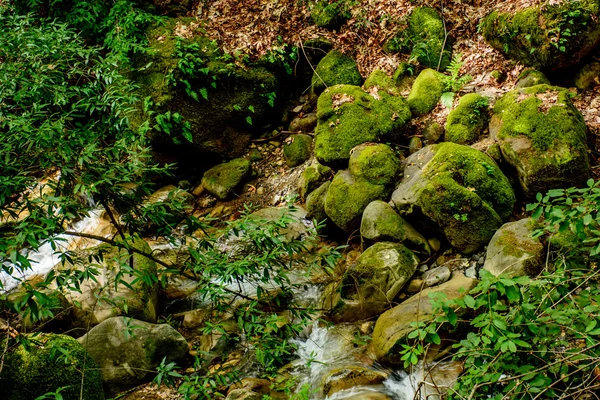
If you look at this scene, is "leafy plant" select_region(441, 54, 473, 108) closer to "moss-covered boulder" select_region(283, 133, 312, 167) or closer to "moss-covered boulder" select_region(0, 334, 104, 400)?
"moss-covered boulder" select_region(283, 133, 312, 167)

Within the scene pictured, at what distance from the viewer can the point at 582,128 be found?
5414 mm

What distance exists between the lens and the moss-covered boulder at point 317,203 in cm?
658

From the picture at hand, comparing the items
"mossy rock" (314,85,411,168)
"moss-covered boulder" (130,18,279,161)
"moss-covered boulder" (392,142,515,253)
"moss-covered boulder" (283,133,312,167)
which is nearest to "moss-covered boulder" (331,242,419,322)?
"moss-covered boulder" (392,142,515,253)

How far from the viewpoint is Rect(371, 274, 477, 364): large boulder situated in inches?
168

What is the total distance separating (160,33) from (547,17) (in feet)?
23.6

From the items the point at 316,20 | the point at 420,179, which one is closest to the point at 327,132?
the point at 420,179

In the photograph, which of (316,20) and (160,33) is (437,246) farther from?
(160,33)

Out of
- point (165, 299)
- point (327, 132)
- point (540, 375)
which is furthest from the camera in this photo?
point (327, 132)

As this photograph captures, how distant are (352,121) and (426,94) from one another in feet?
4.87

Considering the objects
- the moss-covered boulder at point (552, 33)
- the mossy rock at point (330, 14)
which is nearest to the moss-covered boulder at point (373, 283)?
the moss-covered boulder at point (552, 33)

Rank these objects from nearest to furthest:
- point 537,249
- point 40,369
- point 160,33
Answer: point 40,369 → point 537,249 → point 160,33

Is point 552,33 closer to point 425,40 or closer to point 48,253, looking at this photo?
point 425,40

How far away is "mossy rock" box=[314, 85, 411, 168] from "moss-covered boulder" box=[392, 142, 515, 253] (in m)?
1.24

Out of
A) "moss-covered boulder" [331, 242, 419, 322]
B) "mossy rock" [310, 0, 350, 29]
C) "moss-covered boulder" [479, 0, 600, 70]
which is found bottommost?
"moss-covered boulder" [331, 242, 419, 322]
